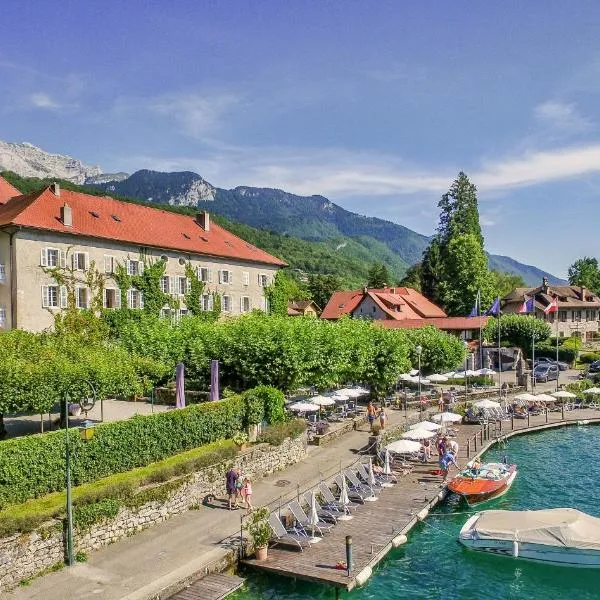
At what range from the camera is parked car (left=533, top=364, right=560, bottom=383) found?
62.5 metres

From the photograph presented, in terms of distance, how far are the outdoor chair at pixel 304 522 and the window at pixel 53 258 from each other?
3064cm

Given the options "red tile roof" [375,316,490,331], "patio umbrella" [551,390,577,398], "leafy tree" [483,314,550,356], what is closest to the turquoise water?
"patio umbrella" [551,390,577,398]

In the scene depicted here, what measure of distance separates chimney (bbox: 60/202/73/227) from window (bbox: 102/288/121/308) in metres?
Answer: 5.92

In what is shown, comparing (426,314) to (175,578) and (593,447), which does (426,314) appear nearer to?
(593,447)

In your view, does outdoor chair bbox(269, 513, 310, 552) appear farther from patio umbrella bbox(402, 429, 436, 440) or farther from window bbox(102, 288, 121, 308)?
window bbox(102, 288, 121, 308)

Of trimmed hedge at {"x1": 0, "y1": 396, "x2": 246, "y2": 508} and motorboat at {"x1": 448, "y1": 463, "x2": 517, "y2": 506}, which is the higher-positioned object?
trimmed hedge at {"x1": 0, "y1": 396, "x2": 246, "y2": 508}

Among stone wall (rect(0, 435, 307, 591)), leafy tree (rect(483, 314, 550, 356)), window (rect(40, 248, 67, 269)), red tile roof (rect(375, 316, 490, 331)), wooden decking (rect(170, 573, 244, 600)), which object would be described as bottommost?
wooden decking (rect(170, 573, 244, 600))

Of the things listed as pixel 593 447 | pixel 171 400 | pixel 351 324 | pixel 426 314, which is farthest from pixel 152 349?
pixel 426 314

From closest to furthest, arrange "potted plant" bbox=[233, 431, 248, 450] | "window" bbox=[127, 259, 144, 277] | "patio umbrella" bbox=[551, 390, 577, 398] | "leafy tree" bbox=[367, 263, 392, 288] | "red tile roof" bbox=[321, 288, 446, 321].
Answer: "potted plant" bbox=[233, 431, 248, 450], "patio umbrella" bbox=[551, 390, 577, 398], "window" bbox=[127, 259, 144, 277], "red tile roof" bbox=[321, 288, 446, 321], "leafy tree" bbox=[367, 263, 392, 288]

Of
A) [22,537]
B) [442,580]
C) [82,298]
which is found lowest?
[442,580]

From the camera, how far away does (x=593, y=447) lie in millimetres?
39656

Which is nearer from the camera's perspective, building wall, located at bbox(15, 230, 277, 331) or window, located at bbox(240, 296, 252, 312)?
building wall, located at bbox(15, 230, 277, 331)

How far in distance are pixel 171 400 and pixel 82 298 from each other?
14489 mm

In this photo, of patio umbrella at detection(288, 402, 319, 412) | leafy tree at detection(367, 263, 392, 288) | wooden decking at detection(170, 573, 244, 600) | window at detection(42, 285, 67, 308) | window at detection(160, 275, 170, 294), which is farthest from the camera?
leafy tree at detection(367, 263, 392, 288)
